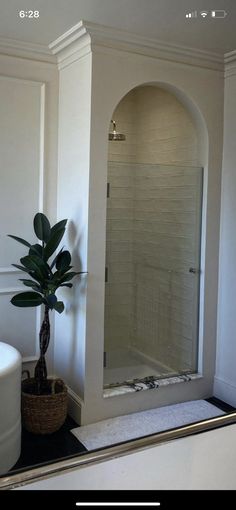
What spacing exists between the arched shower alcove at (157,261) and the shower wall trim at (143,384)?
0.12ft

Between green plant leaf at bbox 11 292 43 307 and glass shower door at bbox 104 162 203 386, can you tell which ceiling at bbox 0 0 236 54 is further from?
green plant leaf at bbox 11 292 43 307

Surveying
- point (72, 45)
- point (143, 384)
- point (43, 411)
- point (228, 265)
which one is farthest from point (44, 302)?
point (72, 45)

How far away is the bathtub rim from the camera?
95 centimetres

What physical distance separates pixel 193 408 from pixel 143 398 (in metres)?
0.37

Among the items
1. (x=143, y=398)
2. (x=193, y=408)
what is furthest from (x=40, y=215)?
(x=193, y=408)

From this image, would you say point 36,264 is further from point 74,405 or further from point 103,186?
point 74,405

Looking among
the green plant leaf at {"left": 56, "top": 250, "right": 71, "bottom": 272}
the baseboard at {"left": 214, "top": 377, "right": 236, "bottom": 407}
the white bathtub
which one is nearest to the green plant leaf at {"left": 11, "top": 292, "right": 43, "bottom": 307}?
the green plant leaf at {"left": 56, "top": 250, "right": 71, "bottom": 272}

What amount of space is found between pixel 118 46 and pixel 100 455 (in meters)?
2.49

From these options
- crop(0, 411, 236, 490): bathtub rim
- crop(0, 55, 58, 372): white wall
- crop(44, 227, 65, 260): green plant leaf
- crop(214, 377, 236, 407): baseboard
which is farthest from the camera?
crop(214, 377, 236, 407): baseboard

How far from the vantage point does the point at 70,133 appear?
3.06 meters

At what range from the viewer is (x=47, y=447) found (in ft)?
Answer: 8.61

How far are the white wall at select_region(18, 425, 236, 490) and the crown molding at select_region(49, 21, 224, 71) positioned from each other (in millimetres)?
2372

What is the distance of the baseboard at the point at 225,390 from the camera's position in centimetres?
318

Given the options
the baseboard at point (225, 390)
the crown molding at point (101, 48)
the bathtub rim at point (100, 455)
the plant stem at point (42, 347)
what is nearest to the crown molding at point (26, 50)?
the crown molding at point (101, 48)
